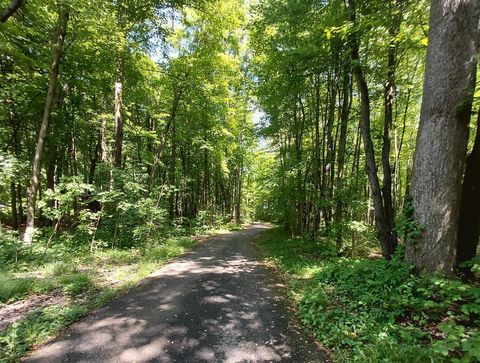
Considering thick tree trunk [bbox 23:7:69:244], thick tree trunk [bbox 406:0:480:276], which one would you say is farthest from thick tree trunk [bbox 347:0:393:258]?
thick tree trunk [bbox 23:7:69:244]

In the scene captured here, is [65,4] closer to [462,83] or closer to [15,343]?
[15,343]

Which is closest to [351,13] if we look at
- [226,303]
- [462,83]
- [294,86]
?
[462,83]

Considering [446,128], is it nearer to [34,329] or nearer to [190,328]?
[190,328]

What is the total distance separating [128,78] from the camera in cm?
1152

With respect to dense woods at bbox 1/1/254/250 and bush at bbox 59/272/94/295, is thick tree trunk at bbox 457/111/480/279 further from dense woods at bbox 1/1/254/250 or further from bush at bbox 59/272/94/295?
dense woods at bbox 1/1/254/250

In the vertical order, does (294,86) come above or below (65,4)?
below

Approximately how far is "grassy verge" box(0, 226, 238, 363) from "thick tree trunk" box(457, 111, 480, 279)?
22.0ft

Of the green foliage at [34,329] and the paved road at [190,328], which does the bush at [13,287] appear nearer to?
the green foliage at [34,329]

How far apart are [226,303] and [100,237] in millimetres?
7524

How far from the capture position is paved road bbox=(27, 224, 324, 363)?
10.6 ft

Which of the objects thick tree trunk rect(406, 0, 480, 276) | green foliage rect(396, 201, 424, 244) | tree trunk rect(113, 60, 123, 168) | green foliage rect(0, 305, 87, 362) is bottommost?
green foliage rect(0, 305, 87, 362)

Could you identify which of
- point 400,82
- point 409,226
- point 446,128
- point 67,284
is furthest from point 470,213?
Result: point 67,284

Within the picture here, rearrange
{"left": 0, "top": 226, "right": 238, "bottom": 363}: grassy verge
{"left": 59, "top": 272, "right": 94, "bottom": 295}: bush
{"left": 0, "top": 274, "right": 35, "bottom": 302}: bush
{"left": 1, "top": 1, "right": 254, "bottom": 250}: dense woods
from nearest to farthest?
{"left": 0, "top": 226, "right": 238, "bottom": 363}: grassy verge < {"left": 0, "top": 274, "right": 35, "bottom": 302}: bush < {"left": 59, "top": 272, "right": 94, "bottom": 295}: bush < {"left": 1, "top": 1, "right": 254, "bottom": 250}: dense woods

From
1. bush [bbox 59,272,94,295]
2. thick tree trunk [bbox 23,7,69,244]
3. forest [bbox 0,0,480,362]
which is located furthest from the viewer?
thick tree trunk [bbox 23,7,69,244]
